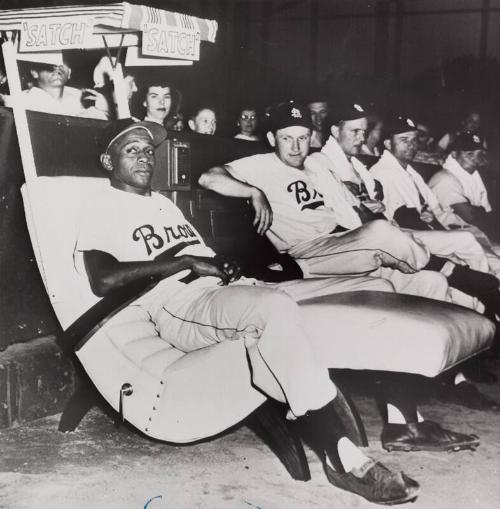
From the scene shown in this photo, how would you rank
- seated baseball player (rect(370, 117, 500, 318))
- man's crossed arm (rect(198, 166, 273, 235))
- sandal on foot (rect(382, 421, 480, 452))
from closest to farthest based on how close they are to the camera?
sandal on foot (rect(382, 421, 480, 452)) < man's crossed arm (rect(198, 166, 273, 235)) < seated baseball player (rect(370, 117, 500, 318))

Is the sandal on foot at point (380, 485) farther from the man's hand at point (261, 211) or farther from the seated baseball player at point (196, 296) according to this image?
the man's hand at point (261, 211)


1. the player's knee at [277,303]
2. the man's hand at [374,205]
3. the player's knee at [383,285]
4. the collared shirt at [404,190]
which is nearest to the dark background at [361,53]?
the collared shirt at [404,190]

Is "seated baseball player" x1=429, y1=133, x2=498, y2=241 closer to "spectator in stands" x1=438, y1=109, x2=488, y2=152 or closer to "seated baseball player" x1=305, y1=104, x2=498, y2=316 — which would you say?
"spectator in stands" x1=438, y1=109, x2=488, y2=152

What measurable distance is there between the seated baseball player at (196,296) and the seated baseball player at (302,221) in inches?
21.9

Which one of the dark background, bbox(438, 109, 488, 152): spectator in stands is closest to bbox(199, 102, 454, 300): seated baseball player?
the dark background

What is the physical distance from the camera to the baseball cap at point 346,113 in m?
3.75

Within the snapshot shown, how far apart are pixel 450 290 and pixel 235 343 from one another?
1.80 meters

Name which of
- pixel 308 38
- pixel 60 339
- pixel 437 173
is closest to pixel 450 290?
pixel 437 173

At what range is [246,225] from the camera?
307 centimetres

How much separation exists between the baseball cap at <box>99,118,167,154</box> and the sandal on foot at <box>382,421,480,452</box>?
150cm

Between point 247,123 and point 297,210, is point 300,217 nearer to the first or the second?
point 297,210

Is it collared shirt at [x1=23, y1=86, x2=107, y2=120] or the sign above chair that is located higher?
the sign above chair

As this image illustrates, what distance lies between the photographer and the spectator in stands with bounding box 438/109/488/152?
4.13 meters

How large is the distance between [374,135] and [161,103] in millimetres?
1322
